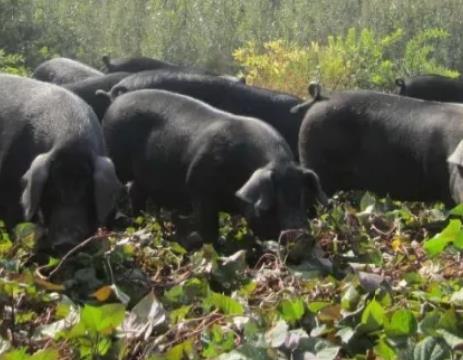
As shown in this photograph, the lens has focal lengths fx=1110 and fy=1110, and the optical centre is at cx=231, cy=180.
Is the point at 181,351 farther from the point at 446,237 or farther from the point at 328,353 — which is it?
the point at 446,237

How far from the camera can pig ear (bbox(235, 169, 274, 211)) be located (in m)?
5.33

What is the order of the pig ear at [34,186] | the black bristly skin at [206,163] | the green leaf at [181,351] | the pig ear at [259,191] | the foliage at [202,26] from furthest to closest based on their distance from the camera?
1. the foliage at [202,26]
2. the black bristly skin at [206,163]
3. the pig ear at [259,191]
4. the pig ear at [34,186]
5. the green leaf at [181,351]

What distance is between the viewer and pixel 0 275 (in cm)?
362

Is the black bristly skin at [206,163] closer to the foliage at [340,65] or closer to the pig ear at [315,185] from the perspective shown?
the pig ear at [315,185]

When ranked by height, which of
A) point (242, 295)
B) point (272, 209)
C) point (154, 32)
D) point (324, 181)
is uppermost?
point (242, 295)

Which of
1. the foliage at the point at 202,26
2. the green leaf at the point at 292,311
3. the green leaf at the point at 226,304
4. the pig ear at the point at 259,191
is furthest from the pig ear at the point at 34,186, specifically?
the foliage at the point at 202,26

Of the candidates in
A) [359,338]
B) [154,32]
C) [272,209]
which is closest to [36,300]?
[359,338]

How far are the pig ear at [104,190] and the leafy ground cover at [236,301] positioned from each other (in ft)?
0.97

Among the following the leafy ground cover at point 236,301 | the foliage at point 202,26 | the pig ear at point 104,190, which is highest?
the leafy ground cover at point 236,301

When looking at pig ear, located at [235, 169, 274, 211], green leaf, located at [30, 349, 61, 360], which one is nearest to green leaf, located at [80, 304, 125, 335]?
green leaf, located at [30, 349, 61, 360]

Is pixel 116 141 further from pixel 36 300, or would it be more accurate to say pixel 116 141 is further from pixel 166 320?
pixel 166 320

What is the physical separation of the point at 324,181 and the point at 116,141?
4.38 ft

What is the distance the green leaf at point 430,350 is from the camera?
2.52 m

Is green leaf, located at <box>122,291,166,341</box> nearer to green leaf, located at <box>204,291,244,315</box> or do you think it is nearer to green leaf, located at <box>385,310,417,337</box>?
green leaf, located at <box>204,291,244,315</box>
